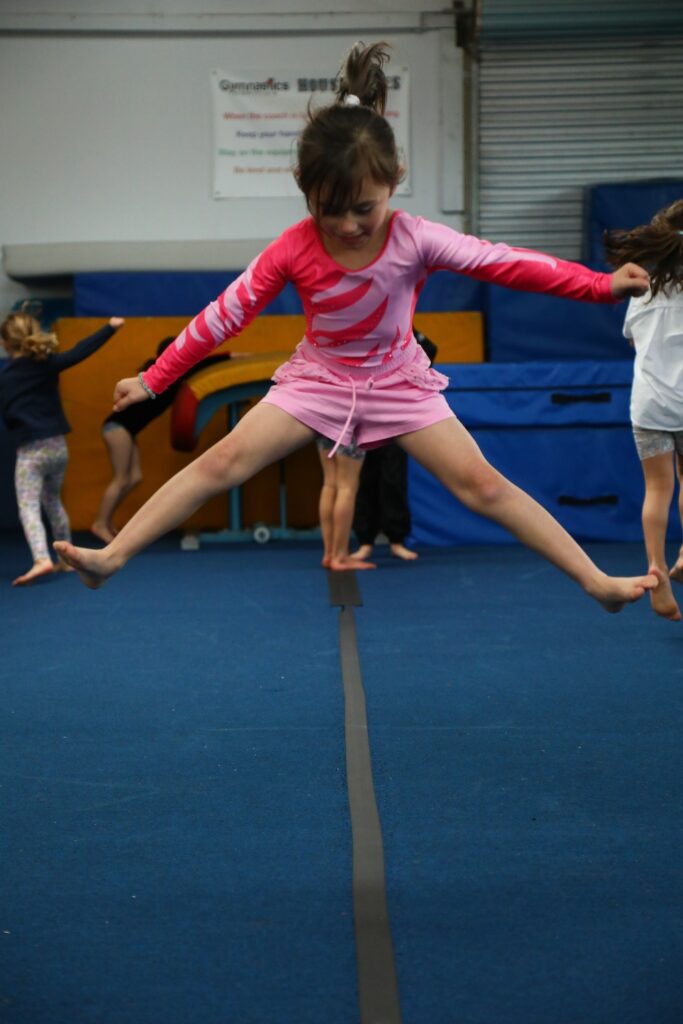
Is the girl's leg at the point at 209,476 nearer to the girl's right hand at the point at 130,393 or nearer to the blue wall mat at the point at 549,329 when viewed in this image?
the girl's right hand at the point at 130,393

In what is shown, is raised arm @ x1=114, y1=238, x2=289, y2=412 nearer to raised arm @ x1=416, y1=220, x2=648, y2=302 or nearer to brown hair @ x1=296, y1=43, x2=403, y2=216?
brown hair @ x1=296, y1=43, x2=403, y2=216

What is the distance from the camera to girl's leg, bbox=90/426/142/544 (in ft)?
24.8

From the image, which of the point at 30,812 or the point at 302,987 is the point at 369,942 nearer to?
the point at 302,987

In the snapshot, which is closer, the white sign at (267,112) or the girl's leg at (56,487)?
the girl's leg at (56,487)

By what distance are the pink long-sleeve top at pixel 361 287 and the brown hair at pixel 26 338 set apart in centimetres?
352

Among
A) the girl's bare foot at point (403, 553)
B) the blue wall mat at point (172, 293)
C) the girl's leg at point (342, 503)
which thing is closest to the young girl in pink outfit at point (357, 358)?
the girl's leg at point (342, 503)

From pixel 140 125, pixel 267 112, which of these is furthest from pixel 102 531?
pixel 267 112

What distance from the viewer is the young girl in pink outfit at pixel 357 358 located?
2621 millimetres

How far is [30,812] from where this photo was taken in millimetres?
2744

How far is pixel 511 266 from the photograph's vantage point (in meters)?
2.65

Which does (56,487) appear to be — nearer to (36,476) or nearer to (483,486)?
(36,476)

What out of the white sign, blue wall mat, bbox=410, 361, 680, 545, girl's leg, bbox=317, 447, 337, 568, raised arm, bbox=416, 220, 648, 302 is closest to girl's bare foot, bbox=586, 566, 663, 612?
raised arm, bbox=416, 220, 648, 302

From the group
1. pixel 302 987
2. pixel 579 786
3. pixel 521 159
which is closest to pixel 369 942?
pixel 302 987

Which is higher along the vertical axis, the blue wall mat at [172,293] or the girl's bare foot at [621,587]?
the blue wall mat at [172,293]
